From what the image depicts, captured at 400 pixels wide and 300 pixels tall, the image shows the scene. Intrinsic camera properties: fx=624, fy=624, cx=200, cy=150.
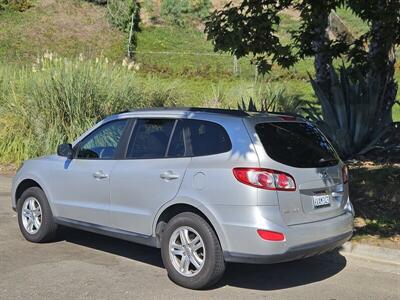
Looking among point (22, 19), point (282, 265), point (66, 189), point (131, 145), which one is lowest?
point (282, 265)

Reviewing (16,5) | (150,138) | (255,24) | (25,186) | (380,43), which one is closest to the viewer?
(150,138)

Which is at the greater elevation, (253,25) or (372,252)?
(253,25)

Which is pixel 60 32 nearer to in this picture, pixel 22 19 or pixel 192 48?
pixel 22 19

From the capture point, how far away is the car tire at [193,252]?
17.9ft

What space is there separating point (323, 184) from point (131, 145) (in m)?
1.98

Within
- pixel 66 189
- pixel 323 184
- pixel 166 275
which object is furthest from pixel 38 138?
pixel 323 184

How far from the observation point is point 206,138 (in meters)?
5.80

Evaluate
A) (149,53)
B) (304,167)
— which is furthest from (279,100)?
(149,53)

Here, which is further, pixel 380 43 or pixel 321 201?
pixel 380 43

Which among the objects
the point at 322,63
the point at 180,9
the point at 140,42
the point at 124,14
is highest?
the point at 180,9

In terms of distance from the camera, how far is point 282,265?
6.57 meters

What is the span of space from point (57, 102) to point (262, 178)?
27.4 ft

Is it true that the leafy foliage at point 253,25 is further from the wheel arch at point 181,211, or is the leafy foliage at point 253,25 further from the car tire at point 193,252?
the car tire at point 193,252

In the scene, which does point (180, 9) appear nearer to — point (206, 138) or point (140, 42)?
point (140, 42)
